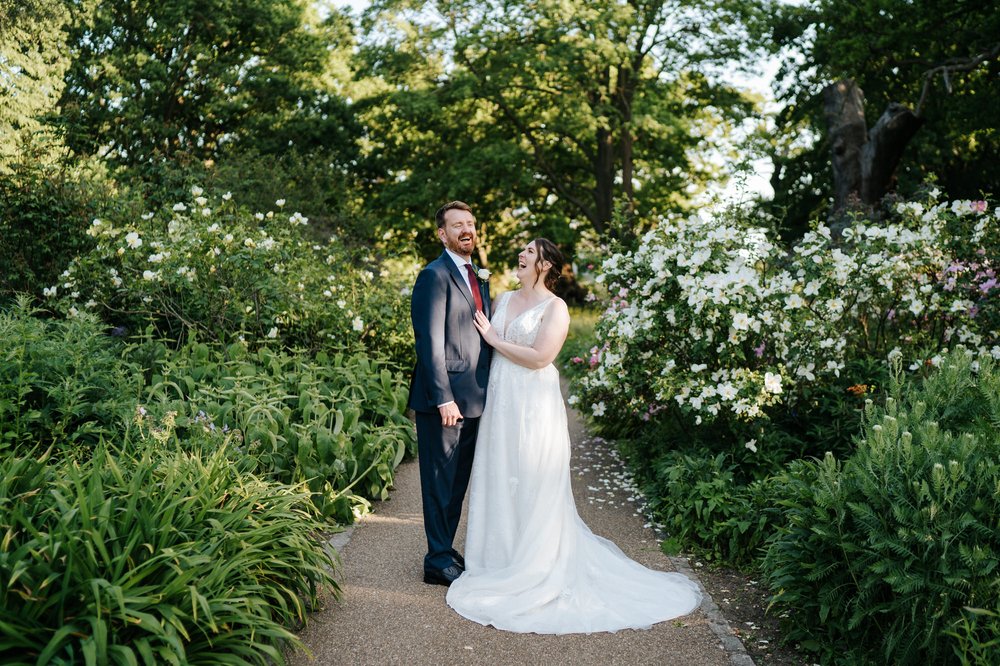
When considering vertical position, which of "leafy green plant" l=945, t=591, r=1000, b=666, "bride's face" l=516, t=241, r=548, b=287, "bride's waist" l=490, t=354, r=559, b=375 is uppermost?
"bride's face" l=516, t=241, r=548, b=287

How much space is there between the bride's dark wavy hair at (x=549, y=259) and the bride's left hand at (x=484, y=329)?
367 mm

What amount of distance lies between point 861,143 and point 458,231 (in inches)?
417

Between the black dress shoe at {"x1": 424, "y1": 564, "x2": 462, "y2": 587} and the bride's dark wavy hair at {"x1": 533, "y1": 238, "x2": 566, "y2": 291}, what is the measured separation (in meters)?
1.62

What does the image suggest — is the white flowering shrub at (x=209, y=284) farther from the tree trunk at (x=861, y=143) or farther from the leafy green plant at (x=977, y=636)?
the tree trunk at (x=861, y=143)

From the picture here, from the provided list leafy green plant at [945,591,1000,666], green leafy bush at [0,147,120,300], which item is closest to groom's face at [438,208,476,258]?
leafy green plant at [945,591,1000,666]

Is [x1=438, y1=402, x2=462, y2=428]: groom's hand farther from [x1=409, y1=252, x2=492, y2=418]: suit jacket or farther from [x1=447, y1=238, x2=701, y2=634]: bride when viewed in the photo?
[x1=447, y1=238, x2=701, y2=634]: bride

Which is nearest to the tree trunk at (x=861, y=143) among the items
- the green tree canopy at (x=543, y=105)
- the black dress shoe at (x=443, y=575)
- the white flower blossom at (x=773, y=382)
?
the green tree canopy at (x=543, y=105)

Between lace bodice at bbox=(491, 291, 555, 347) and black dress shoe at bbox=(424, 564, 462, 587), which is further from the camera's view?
lace bodice at bbox=(491, 291, 555, 347)

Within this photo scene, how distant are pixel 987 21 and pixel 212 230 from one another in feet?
43.4

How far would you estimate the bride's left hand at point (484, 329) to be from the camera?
4.34m

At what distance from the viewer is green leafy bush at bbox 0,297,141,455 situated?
178 inches

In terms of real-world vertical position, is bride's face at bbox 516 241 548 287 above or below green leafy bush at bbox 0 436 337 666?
above

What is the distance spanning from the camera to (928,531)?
299 cm

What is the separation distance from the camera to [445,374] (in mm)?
4156
